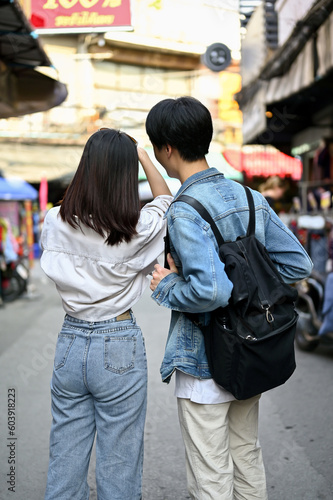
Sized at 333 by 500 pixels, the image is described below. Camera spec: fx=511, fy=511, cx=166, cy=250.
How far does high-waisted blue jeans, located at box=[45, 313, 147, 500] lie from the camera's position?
1.79m

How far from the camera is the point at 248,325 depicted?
1673 millimetres

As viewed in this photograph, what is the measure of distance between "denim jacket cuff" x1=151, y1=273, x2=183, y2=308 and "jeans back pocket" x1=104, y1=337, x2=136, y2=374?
219 mm

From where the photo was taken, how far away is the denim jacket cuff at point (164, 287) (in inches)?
67.4

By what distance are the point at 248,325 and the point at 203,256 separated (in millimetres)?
284

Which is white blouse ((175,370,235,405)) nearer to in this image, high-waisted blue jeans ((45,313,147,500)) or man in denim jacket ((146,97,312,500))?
man in denim jacket ((146,97,312,500))

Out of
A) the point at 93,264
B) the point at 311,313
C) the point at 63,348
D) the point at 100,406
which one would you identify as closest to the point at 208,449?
the point at 100,406

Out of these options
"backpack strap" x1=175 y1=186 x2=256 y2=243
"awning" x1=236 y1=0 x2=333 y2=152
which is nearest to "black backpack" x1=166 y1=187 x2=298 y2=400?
"backpack strap" x1=175 y1=186 x2=256 y2=243

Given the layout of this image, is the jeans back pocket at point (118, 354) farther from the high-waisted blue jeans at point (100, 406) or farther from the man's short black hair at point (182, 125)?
the man's short black hair at point (182, 125)

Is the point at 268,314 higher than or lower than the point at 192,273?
lower

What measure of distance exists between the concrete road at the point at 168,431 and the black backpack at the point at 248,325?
1328 mm

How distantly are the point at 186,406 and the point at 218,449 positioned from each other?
0.18m

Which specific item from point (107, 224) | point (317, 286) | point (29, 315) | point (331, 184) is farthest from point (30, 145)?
point (107, 224)

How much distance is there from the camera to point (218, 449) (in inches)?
69.4

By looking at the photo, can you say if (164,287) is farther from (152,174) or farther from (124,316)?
(152,174)
